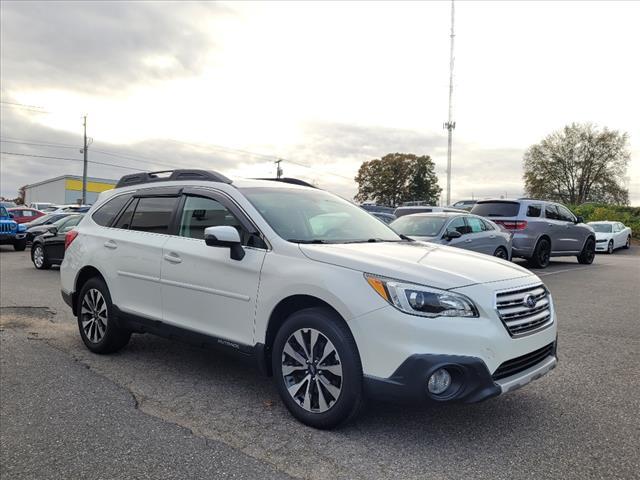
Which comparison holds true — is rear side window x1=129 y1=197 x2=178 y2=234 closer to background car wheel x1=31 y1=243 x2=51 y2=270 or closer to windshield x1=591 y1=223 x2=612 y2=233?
background car wheel x1=31 y1=243 x2=51 y2=270

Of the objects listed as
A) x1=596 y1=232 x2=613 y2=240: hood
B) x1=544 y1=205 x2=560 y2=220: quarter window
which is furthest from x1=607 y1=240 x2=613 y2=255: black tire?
x1=544 y1=205 x2=560 y2=220: quarter window

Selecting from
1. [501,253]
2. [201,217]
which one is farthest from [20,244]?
[201,217]

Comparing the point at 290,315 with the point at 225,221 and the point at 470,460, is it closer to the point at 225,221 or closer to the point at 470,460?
the point at 225,221

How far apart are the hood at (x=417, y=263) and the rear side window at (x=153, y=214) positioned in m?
1.64

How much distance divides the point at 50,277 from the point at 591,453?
11.3 meters

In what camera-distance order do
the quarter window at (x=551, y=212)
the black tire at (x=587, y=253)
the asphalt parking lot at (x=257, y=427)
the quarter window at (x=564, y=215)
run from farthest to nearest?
1. the black tire at (x=587, y=253)
2. the quarter window at (x=564, y=215)
3. the quarter window at (x=551, y=212)
4. the asphalt parking lot at (x=257, y=427)

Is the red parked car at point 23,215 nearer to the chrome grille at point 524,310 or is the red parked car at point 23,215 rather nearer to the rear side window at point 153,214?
the rear side window at point 153,214

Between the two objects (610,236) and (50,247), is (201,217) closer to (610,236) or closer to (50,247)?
(50,247)

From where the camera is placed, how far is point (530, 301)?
11.5 feet

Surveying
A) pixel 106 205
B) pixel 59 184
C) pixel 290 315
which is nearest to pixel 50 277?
pixel 106 205

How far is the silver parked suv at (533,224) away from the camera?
1338 centimetres

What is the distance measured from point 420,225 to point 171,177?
21.4 ft

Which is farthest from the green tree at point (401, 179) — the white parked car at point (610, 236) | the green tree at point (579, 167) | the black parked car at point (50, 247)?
the black parked car at point (50, 247)

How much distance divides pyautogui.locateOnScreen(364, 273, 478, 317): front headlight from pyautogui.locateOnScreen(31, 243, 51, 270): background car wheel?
12261 millimetres
